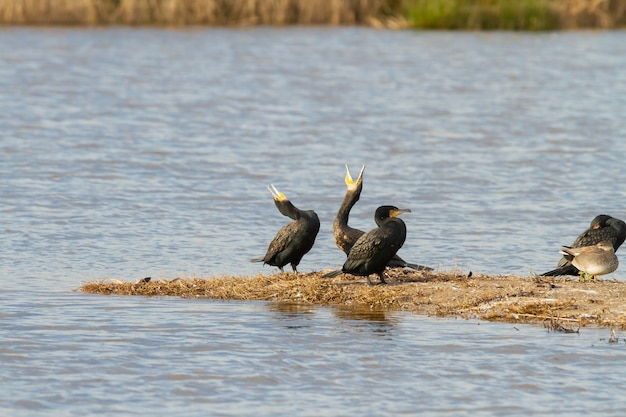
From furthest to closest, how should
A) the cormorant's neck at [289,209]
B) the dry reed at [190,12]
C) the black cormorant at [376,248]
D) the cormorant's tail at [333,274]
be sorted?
the dry reed at [190,12]
the cormorant's neck at [289,209]
the cormorant's tail at [333,274]
the black cormorant at [376,248]

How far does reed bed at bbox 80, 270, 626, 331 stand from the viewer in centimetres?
962

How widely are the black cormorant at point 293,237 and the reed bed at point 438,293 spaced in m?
0.17

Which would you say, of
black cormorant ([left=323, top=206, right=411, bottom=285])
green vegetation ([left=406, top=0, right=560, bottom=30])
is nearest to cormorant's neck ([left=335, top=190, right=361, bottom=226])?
black cormorant ([left=323, top=206, right=411, bottom=285])

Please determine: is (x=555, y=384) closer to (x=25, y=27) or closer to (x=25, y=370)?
(x=25, y=370)

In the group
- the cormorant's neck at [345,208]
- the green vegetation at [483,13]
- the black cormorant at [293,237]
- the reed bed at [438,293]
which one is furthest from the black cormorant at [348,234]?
the green vegetation at [483,13]

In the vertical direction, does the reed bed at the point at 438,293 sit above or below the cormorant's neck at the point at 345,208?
below

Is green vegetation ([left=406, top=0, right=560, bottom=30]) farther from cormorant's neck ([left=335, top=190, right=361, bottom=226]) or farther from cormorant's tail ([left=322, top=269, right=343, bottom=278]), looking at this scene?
cormorant's tail ([left=322, top=269, right=343, bottom=278])

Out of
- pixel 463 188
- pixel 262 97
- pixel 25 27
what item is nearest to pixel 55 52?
pixel 25 27

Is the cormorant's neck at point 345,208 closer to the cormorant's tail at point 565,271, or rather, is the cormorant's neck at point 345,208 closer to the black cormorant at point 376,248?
the black cormorant at point 376,248

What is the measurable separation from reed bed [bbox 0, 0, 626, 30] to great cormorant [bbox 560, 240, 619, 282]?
26754 millimetres

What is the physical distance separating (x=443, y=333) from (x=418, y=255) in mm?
3754

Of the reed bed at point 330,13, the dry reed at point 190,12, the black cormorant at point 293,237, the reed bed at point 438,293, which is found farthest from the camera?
the reed bed at point 330,13

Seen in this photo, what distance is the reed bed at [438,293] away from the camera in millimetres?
9625

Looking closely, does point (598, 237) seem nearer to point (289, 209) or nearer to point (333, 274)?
point (333, 274)
